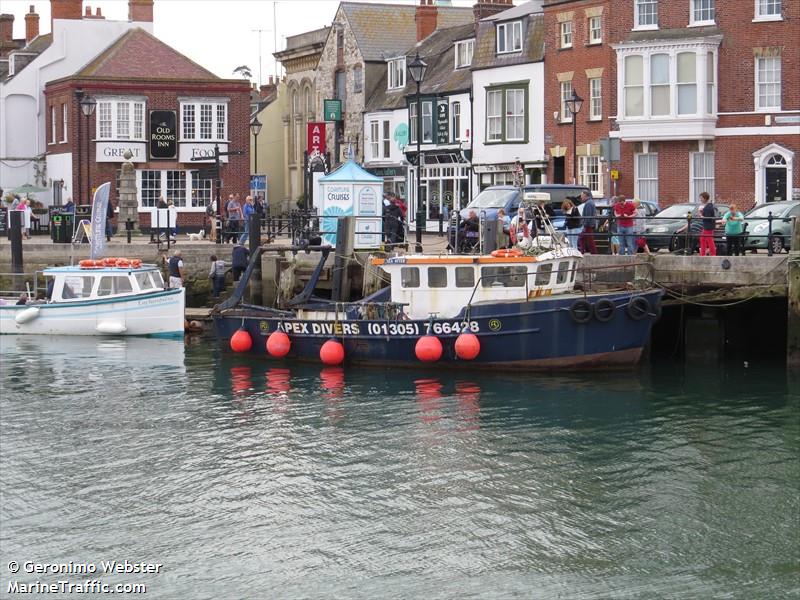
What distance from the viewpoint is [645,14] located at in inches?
1885

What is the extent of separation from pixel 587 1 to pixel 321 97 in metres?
23.4

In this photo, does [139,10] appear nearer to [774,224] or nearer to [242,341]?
[242,341]

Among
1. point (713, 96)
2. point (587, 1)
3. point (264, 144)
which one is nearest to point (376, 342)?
point (713, 96)

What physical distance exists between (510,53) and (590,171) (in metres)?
6.97

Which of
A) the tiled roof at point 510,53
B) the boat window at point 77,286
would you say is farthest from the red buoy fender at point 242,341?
the tiled roof at point 510,53

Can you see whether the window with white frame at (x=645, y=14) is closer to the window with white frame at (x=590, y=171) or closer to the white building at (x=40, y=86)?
the window with white frame at (x=590, y=171)

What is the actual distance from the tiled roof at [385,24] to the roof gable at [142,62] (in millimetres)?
10396

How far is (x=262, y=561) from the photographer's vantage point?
58.9ft

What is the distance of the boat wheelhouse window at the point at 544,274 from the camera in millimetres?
30047

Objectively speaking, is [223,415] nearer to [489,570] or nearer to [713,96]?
[489,570]

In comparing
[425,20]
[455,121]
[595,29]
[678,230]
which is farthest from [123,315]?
[425,20]

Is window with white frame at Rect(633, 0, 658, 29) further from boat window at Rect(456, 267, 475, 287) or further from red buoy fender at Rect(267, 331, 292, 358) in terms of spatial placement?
red buoy fender at Rect(267, 331, 292, 358)

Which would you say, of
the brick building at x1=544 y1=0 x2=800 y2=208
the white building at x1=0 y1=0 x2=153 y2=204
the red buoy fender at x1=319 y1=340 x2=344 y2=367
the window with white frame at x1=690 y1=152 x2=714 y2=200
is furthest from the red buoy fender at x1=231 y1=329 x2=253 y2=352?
the white building at x1=0 y1=0 x2=153 y2=204

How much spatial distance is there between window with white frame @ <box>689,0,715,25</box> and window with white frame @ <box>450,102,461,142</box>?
44.7 ft
